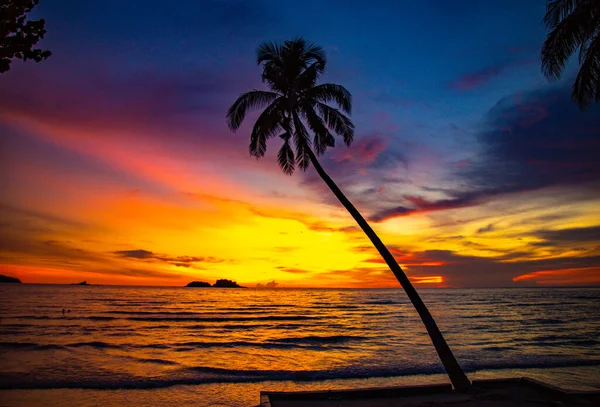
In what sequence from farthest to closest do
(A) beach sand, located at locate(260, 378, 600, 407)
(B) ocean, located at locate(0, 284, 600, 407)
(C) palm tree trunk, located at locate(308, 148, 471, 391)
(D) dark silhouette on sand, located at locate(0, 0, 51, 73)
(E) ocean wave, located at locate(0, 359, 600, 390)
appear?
(E) ocean wave, located at locate(0, 359, 600, 390)
(B) ocean, located at locate(0, 284, 600, 407)
(C) palm tree trunk, located at locate(308, 148, 471, 391)
(A) beach sand, located at locate(260, 378, 600, 407)
(D) dark silhouette on sand, located at locate(0, 0, 51, 73)

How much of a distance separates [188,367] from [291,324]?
22.5 metres

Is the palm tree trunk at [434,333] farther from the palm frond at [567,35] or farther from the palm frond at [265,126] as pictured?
the palm frond at [567,35]

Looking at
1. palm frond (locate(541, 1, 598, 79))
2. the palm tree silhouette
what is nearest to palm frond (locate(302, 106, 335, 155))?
the palm tree silhouette

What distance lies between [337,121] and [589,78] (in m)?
8.51

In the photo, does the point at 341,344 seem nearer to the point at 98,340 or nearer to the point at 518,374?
the point at 518,374

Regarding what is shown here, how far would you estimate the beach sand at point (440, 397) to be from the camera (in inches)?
313

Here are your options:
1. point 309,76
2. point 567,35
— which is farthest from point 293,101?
point 567,35

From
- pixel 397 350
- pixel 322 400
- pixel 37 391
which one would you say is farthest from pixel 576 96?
pixel 37 391

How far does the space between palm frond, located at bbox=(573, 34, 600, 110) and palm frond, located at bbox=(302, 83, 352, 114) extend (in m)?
7.73

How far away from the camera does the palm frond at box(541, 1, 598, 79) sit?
10.9m

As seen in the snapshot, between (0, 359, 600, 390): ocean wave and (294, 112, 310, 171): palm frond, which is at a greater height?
(294, 112, 310, 171): palm frond

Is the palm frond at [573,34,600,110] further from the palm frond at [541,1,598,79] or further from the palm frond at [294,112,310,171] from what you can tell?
the palm frond at [294,112,310,171]

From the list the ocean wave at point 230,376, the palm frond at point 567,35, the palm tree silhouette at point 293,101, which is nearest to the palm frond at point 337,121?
the palm tree silhouette at point 293,101

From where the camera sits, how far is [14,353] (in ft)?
69.5
